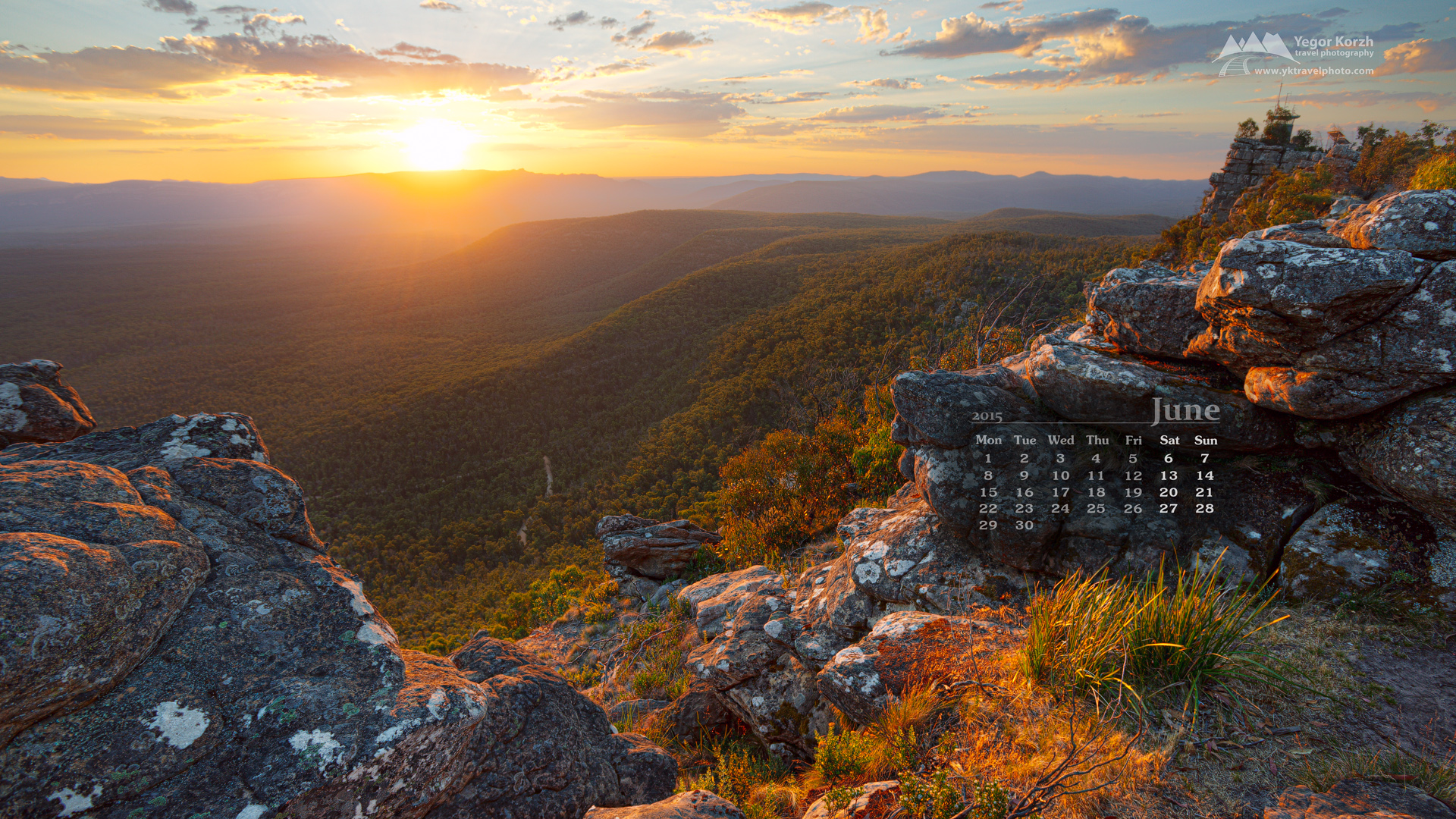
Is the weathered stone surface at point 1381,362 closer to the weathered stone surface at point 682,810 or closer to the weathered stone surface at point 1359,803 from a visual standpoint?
the weathered stone surface at point 1359,803

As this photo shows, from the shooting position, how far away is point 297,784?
3371 millimetres

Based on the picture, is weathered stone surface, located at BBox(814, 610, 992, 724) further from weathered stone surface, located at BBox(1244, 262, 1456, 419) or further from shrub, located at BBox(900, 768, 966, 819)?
weathered stone surface, located at BBox(1244, 262, 1456, 419)

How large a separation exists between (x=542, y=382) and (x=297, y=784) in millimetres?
42939

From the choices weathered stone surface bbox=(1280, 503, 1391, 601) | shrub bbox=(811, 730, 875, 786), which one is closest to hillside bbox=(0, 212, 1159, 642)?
weathered stone surface bbox=(1280, 503, 1391, 601)

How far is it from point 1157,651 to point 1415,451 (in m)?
3.43

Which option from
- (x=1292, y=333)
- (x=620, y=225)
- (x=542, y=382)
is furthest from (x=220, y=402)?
(x=620, y=225)

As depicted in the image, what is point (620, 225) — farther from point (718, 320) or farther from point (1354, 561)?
point (1354, 561)

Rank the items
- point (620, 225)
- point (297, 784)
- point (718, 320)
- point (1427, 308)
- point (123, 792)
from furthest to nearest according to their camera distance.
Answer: point (620, 225) → point (718, 320) → point (1427, 308) → point (297, 784) → point (123, 792)

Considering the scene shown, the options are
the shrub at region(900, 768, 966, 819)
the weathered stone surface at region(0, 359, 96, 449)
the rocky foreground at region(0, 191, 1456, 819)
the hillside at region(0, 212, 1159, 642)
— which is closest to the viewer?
the rocky foreground at region(0, 191, 1456, 819)

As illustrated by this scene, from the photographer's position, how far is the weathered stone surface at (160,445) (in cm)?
513

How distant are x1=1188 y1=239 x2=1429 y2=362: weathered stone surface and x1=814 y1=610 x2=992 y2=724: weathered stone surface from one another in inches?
167

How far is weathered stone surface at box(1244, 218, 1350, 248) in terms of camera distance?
565 cm

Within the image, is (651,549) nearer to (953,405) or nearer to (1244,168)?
(953,405)

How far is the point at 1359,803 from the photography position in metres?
3.28
